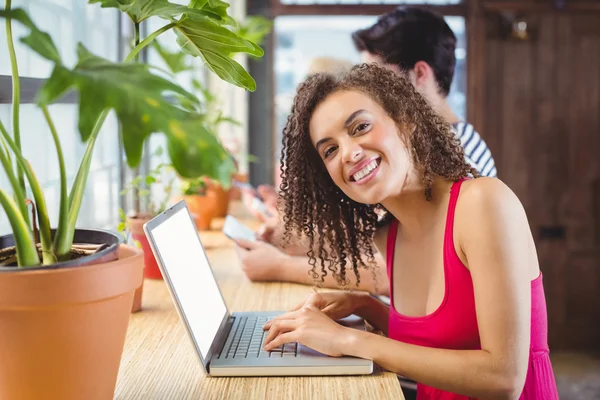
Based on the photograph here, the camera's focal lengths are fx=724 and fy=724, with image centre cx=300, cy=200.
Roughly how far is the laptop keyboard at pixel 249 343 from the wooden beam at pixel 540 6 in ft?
11.1

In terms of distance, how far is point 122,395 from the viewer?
106 cm

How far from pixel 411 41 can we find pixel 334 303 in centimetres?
115

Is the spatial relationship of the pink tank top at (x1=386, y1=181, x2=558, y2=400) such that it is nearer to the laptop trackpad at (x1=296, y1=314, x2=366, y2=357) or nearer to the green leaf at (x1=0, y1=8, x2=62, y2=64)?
the laptop trackpad at (x1=296, y1=314, x2=366, y2=357)

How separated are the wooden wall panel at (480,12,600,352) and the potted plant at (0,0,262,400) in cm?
361

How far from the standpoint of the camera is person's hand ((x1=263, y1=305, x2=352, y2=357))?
1174 millimetres

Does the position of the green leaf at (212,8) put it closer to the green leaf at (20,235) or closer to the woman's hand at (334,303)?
the green leaf at (20,235)

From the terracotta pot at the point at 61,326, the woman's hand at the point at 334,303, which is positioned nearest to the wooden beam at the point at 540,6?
the woman's hand at the point at 334,303

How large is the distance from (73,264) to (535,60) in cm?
395

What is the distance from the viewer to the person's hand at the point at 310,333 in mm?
1174

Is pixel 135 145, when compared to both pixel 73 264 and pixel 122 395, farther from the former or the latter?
pixel 122 395

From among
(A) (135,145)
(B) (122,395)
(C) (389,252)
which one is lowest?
(B) (122,395)

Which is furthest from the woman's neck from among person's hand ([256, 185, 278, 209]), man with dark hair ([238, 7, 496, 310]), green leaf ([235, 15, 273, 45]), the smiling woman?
green leaf ([235, 15, 273, 45])

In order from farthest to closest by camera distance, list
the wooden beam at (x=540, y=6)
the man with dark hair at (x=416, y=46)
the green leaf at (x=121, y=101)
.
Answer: the wooden beam at (x=540, y=6) → the man with dark hair at (x=416, y=46) → the green leaf at (x=121, y=101)

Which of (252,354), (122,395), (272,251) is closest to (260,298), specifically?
(272,251)
